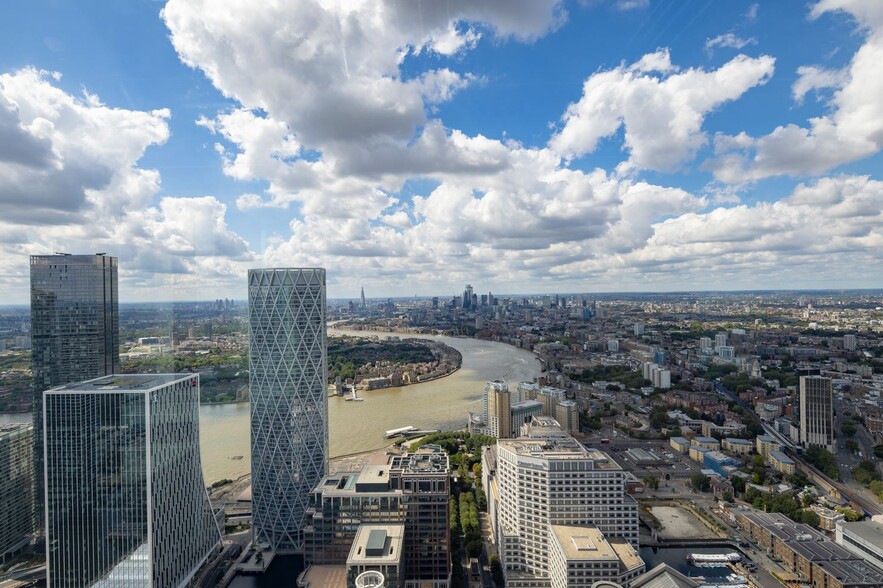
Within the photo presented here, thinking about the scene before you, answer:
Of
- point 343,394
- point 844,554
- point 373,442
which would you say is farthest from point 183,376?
point 343,394

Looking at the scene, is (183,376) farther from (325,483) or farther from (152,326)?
(325,483)

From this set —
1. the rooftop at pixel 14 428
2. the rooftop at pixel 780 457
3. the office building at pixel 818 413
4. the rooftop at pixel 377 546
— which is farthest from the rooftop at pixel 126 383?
the office building at pixel 818 413

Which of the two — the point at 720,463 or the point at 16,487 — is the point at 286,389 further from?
the point at 720,463

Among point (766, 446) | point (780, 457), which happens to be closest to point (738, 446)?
point (766, 446)

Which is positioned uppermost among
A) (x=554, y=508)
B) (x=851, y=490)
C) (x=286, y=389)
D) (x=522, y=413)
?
(x=286, y=389)

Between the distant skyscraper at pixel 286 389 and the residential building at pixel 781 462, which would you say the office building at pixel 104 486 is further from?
the residential building at pixel 781 462
